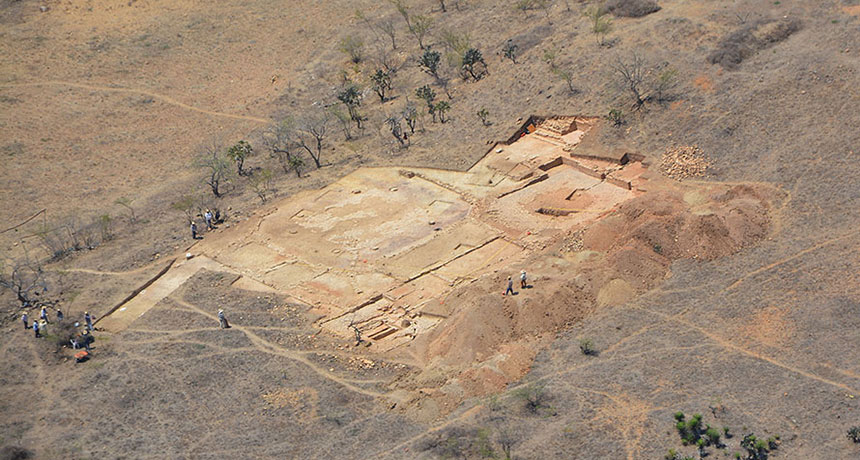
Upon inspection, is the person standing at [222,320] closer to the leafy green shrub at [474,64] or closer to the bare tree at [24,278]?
the bare tree at [24,278]

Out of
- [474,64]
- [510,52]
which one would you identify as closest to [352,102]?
[474,64]

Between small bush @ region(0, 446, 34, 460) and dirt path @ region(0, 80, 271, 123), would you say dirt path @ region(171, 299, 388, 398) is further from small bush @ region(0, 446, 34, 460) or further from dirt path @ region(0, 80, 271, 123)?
dirt path @ region(0, 80, 271, 123)

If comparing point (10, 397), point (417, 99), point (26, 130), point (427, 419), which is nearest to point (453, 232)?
point (427, 419)

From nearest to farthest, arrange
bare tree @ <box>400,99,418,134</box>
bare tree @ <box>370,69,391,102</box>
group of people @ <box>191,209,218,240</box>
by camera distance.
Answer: group of people @ <box>191,209,218,240</box>
bare tree @ <box>400,99,418,134</box>
bare tree @ <box>370,69,391,102</box>

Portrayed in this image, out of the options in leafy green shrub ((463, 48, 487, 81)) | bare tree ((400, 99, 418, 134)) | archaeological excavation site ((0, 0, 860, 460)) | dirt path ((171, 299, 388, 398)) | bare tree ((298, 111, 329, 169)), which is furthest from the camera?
leafy green shrub ((463, 48, 487, 81))

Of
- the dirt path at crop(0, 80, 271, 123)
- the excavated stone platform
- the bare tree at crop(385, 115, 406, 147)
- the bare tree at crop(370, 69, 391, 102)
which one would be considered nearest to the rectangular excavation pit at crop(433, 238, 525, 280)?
the excavated stone platform

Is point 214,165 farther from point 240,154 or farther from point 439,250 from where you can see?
point 439,250
